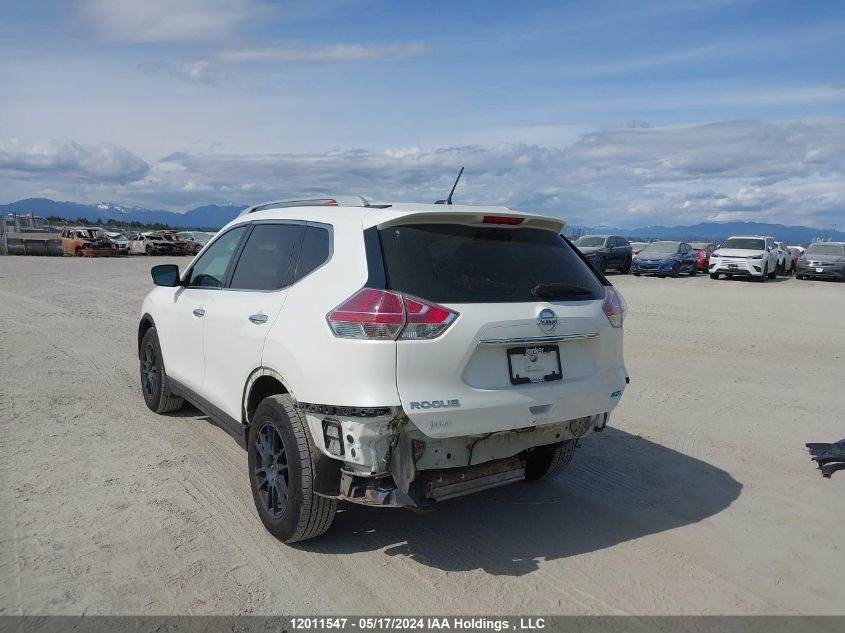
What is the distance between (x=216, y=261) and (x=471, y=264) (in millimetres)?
2447

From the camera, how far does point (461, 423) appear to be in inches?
132

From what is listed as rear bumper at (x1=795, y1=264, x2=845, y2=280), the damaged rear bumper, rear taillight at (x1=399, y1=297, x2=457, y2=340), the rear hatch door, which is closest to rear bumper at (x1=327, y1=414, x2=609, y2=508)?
the damaged rear bumper

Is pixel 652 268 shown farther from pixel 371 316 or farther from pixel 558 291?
pixel 371 316

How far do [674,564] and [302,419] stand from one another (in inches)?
87.0

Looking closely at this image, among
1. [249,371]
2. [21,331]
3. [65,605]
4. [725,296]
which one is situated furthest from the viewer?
[725,296]

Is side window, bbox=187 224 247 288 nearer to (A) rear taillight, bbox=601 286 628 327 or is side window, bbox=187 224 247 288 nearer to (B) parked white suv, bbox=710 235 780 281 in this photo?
(A) rear taillight, bbox=601 286 628 327

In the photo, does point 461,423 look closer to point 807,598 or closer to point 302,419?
point 302,419

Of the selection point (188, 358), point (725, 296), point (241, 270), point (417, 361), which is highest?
point (241, 270)

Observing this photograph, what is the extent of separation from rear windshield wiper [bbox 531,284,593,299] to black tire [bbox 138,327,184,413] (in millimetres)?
3714

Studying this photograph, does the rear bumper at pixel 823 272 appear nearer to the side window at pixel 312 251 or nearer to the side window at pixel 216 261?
the side window at pixel 216 261

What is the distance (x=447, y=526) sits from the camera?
4199mm

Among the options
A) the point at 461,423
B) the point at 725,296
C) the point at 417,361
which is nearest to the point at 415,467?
the point at 461,423

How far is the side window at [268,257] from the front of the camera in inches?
164

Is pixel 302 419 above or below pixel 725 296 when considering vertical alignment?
above
